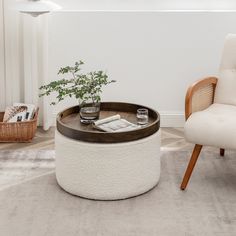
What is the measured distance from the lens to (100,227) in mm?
2365

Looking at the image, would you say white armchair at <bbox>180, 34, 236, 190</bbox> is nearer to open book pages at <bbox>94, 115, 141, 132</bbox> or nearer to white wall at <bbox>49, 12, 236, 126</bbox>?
open book pages at <bbox>94, 115, 141, 132</bbox>

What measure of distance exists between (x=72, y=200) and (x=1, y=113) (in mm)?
1356

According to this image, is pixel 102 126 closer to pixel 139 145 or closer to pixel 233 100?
pixel 139 145

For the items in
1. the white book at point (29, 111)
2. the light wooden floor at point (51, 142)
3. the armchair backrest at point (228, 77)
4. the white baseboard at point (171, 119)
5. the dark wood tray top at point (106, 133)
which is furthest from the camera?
the white baseboard at point (171, 119)

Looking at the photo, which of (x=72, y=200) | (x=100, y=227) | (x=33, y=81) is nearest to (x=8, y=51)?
(x=33, y=81)

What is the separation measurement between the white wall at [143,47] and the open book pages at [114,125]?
114 cm

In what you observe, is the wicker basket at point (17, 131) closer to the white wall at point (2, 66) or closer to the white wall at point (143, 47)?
the white wall at point (2, 66)

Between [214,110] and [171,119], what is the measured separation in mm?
1044

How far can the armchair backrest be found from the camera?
10.2 feet

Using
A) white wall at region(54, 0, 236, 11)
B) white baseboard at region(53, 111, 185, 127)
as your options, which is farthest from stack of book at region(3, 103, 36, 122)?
white wall at region(54, 0, 236, 11)

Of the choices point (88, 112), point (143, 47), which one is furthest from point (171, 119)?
point (88, 112)

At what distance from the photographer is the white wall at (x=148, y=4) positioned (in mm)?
3812

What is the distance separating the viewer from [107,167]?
2574mm

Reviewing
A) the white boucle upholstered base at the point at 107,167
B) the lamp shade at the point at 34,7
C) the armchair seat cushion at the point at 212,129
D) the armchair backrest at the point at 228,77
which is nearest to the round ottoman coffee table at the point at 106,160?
the white boucle upholstered base at the point at 107,167
